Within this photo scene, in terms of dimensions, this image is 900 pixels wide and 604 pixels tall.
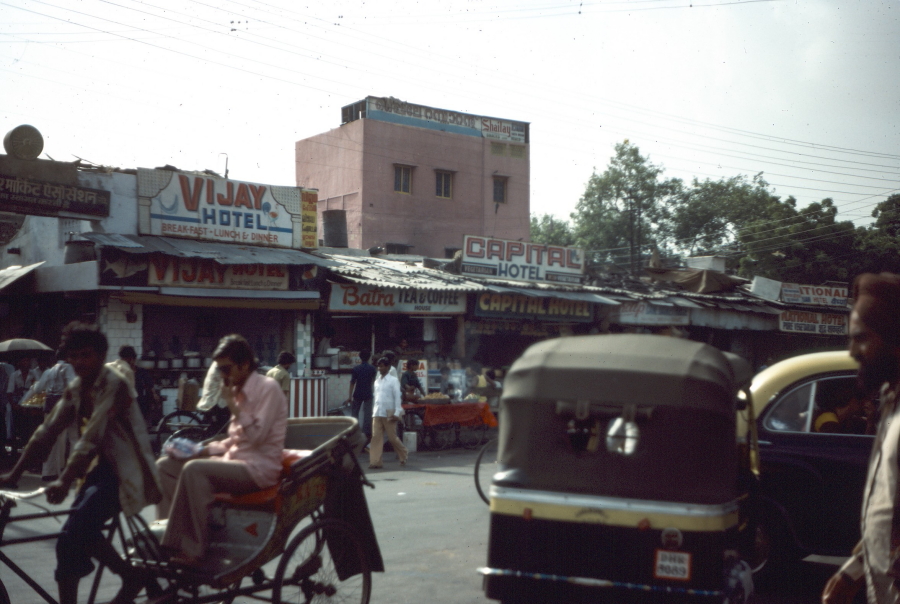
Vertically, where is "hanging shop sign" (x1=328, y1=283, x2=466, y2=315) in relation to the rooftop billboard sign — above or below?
below

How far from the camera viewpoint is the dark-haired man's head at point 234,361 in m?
4.71

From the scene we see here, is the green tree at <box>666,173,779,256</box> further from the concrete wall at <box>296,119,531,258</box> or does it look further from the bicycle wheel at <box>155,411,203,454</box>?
the bicycle wheel at <box>155,411,203,454</box>

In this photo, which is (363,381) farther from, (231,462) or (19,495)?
(19,495)

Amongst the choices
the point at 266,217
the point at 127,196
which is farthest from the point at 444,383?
the point at 127,196

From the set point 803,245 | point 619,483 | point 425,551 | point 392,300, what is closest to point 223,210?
point 392,300

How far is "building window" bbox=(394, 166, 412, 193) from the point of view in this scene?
33.4 m

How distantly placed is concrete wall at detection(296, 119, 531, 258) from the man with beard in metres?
29.7

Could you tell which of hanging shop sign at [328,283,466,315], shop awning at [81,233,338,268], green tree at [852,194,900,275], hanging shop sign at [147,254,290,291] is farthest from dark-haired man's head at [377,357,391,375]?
green tree at [852,194,900,275]

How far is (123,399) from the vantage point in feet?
14.5

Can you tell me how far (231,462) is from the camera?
179 inches

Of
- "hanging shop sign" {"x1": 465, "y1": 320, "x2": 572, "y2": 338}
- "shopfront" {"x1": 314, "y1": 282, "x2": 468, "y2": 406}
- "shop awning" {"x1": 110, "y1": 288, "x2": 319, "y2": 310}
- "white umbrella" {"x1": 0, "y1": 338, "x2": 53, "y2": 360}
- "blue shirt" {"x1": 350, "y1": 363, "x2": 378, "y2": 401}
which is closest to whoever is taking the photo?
"white umbrella" {"x1": 0, "y1": 338, "x2": 53, "y2": 360}

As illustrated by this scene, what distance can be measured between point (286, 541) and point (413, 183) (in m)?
29.7

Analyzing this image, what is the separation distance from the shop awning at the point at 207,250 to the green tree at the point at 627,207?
34547 mm

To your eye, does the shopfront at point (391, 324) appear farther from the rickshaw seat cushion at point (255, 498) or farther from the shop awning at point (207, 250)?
the rickshaw seat cushion at point (255, 498)
